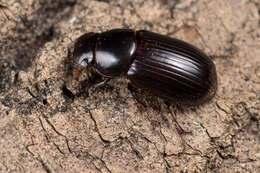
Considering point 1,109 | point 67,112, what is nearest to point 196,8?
point 67,112

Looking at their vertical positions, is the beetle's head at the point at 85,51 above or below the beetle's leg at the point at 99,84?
above

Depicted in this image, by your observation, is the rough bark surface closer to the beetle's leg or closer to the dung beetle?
the beetle's leg

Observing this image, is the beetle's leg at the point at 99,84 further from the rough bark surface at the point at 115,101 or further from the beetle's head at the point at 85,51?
the beetle's head at the point at 85,51

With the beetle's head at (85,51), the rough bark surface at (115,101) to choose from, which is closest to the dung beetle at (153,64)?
the beetle's head at (85,51)

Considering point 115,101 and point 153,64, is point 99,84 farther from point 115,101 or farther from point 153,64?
point 153,64

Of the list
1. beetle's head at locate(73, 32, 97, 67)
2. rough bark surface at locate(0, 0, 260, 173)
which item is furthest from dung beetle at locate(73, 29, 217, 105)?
rough bark surface at locate(0, 0, 260, 173)

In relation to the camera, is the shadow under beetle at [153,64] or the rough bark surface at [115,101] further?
the shadow under beetle at [153,64]

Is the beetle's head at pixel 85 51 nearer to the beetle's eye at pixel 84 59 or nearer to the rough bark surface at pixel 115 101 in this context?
the beetle's eye at pixel 84 59
